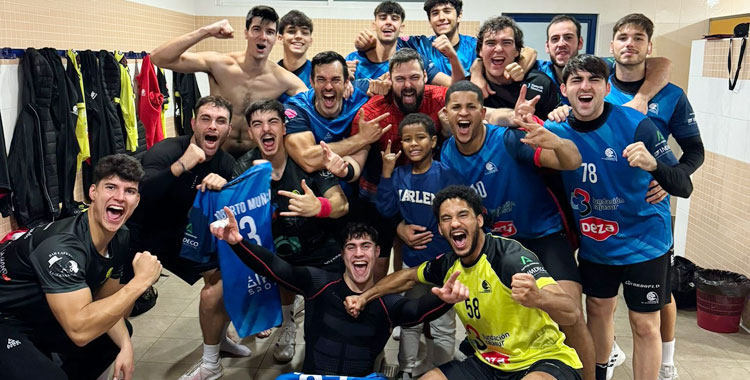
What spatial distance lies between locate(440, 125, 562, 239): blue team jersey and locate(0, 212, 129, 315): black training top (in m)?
1.99

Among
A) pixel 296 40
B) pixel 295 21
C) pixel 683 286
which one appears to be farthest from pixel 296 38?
pixel 683 286

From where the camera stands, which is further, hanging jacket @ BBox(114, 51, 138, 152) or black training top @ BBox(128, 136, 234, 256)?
hanging jacket @ BBox(114, 51, 138, 152)

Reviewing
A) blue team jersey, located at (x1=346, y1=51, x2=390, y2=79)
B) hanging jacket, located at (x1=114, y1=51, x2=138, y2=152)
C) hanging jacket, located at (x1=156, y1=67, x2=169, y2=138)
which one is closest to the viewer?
blue team jersey, located at (x1=346, y1=51, x2=390, y2=79)

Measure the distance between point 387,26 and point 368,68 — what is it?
13.7 inches

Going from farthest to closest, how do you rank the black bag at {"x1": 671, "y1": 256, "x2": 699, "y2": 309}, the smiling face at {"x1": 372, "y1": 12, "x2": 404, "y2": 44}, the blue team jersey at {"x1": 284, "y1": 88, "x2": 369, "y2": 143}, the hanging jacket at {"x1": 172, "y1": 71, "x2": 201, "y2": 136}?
the hanging jacket at {"x1": 172, "y1": 71, "x2": 201, "y2": 136}, the black bag at {"x1": 671, "y1": 256, "x2": 699, "y2": 309}, the smiling face at {"x1": 372, "y1": 12, "x2": 404, "y2": 44}, the blue team jersey at {"x1": 284, "y1": 88, "x2": 369, "y2": 143}

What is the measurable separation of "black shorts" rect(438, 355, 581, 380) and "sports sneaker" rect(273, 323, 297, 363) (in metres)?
1.37

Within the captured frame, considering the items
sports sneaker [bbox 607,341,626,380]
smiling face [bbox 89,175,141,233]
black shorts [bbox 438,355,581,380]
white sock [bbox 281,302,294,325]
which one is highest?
smiling face [bbox 89,175,141,233]

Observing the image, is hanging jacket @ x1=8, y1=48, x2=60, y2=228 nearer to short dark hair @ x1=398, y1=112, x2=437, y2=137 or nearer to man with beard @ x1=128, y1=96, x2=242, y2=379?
man with beard @ x1=128, y1=96, x2=242, y2=379

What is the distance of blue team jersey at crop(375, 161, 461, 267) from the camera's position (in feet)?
11.6

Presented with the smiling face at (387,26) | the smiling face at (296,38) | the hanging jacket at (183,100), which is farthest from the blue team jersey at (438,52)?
the hanging jacket at (183,100)

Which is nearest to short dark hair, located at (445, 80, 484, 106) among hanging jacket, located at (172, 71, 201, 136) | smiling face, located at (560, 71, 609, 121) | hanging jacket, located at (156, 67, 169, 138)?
smiling face, located at (560, 71, 609, 121)

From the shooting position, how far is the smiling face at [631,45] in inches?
136

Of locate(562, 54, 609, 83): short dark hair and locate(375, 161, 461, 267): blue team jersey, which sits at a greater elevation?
locate(562, 54, 609, 83): short dark hair

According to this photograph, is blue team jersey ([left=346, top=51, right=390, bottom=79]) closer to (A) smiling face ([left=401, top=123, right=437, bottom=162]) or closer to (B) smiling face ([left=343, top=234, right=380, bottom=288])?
(A) smiling face ([left=401, top=123, right=437, bottom=162])
